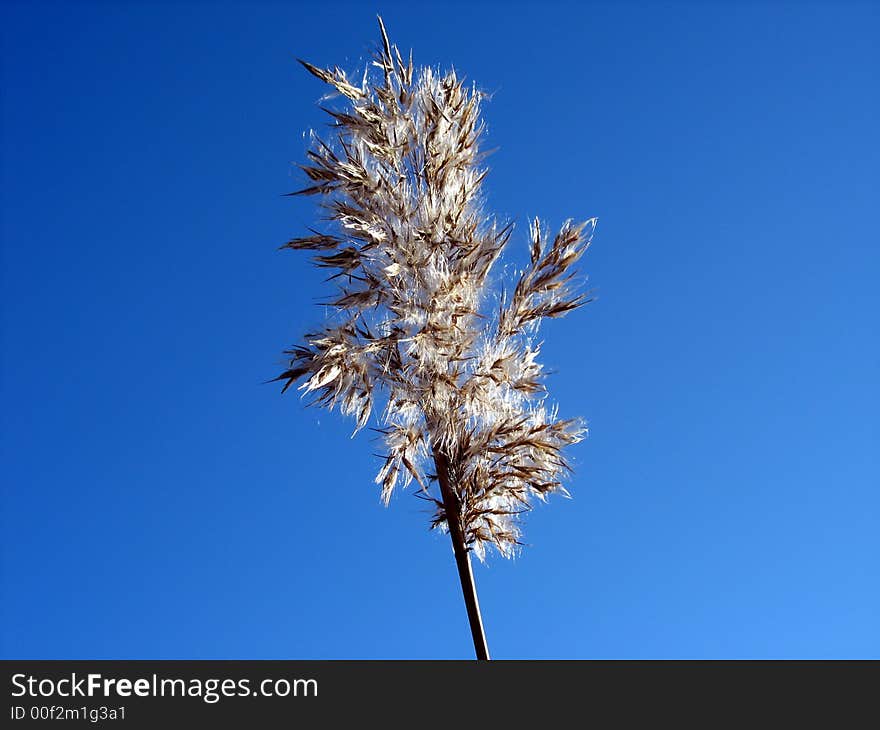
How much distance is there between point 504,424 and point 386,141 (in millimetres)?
1712

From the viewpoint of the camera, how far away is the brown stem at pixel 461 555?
12.7 feet

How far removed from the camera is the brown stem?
3.88 m

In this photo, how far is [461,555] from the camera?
13.3 ft
